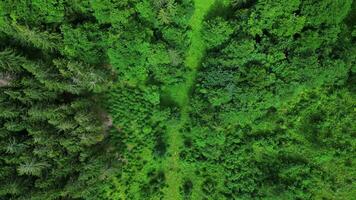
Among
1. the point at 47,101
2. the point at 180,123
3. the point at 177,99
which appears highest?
the point at 177,99

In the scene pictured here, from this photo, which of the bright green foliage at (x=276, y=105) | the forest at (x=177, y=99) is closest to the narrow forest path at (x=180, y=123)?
the forest at (x=177, y=99)

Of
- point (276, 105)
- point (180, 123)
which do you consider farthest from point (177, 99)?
point (276, 105)

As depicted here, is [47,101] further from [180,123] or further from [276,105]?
[276,105]

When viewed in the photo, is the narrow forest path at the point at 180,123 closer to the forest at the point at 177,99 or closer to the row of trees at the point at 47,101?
the forest at the point at 177,99

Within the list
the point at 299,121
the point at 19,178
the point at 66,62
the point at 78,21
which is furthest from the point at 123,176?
the point at 299,121

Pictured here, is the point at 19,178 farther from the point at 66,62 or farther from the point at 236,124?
the point at 236,124
